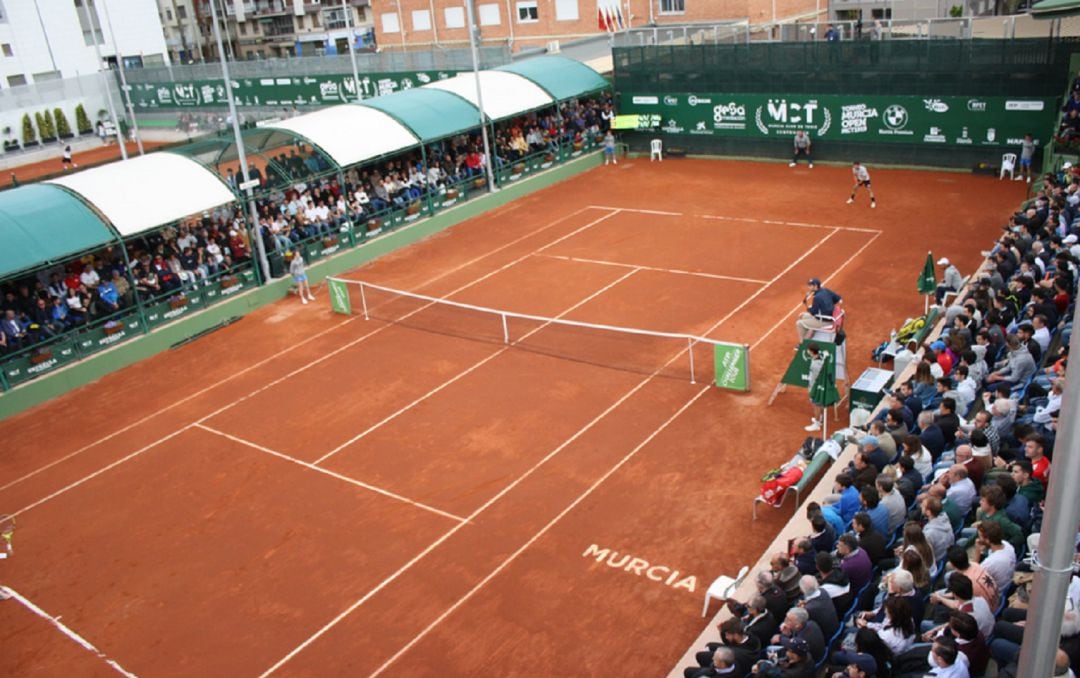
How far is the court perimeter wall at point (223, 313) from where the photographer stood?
21969mm

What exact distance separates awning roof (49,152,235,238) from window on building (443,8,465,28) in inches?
1605

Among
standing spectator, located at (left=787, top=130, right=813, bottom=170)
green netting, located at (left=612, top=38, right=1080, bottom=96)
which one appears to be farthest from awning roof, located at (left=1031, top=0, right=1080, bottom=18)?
standing spectator, located at (left=787, top=130, right=813, bottom=170)

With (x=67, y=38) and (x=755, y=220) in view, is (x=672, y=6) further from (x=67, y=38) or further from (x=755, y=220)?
(x=67, y=38)

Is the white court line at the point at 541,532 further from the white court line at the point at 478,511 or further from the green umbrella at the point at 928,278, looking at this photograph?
the green umbrella at the point at 928,278

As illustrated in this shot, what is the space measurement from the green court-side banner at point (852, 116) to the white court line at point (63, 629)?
1192 inches

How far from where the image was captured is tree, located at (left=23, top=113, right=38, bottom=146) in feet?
198

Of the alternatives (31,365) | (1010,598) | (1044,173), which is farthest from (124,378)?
(1044,173)

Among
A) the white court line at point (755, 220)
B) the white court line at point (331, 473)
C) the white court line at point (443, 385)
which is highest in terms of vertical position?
the white court line at point (755, 220)

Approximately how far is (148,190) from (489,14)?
41.6 meters

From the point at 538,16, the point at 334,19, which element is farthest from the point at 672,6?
the point at 334,19

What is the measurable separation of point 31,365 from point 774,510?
17.2m

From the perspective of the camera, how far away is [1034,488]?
10.2 metres

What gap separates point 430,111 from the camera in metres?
32.8

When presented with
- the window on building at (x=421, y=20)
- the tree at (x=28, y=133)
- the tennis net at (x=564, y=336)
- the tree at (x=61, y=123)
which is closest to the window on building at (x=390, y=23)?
the window on building at (x=421, y=20)
